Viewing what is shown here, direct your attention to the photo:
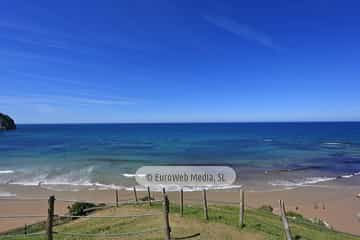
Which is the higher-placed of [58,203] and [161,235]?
[161,235]

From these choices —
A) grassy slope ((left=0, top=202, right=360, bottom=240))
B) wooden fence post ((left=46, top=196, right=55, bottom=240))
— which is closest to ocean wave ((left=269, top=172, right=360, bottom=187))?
grassy slope ((left=0, top=202, right=360, bottom=240))

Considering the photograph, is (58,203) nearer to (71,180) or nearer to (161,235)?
(71,180)

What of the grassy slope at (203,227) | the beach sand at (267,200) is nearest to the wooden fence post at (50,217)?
the grassy slope at (203,227)

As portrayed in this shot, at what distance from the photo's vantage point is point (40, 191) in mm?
18766

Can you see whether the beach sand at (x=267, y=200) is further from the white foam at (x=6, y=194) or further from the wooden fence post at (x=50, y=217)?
the wooden fence post at (x=50, y=217)

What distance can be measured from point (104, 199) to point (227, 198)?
780 centimetres

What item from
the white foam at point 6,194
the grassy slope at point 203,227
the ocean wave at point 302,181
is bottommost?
the ocean wave at point 302,181

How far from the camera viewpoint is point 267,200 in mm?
16953

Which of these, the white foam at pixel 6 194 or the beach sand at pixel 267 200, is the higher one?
the white foam at pixel 6 194

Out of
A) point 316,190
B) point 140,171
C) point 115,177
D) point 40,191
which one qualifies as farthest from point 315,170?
point 40,191

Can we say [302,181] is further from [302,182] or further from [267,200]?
[267,200]

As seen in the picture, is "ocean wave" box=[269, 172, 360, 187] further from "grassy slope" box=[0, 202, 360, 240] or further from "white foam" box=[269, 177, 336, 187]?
"grassy slope" box=[0, 202, 360, 240]

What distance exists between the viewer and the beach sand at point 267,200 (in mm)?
13852

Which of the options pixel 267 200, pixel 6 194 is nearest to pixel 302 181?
pixel 267 200
